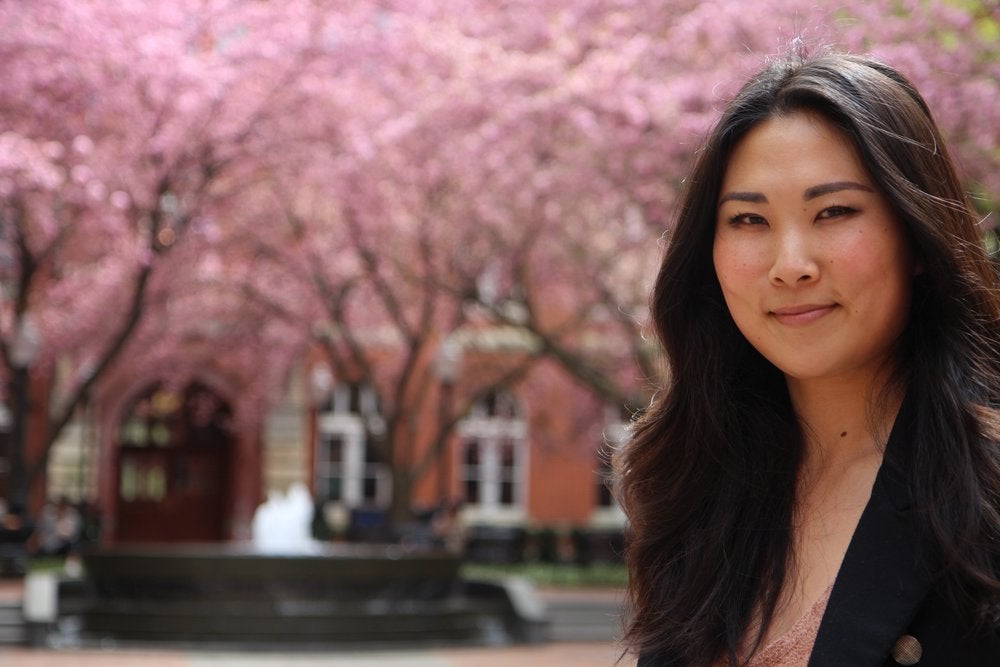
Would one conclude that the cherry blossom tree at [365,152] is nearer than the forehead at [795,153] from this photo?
No

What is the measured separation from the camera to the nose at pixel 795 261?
164 centimetres

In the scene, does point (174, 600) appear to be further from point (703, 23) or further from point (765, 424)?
point (765, 424)

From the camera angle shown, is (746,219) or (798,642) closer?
(798,642)

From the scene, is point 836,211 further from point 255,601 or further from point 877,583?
point 255,601

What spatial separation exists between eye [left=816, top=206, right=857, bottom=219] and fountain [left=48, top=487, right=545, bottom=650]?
13.2 meters

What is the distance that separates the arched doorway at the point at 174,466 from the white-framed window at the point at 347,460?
6.87 feet

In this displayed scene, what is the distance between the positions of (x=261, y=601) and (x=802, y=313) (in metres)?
13.7

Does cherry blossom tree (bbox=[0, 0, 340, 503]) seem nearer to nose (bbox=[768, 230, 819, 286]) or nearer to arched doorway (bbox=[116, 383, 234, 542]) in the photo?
nose (bbox=[768, 230, 819, 286])

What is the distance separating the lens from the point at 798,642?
163cm

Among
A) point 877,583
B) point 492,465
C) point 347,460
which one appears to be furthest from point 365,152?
point 877,583

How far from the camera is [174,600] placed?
14805mm

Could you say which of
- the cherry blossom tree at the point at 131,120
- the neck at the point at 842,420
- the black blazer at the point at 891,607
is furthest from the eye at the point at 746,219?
the cherry blossom tree at the point at 131,120

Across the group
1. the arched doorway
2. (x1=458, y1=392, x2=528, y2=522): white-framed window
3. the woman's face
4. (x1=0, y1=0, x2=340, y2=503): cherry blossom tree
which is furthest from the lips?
(x1=458, y1=392, x2=528, y2=522): white-framed window

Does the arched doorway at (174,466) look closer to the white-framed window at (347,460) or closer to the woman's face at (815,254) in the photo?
the white-framed window at (347,460)
